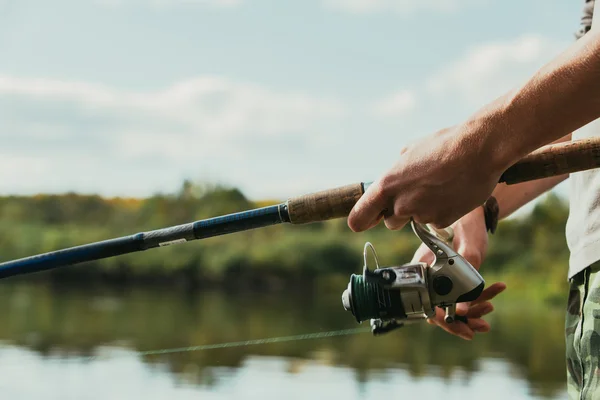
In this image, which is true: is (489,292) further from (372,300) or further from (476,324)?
(372,300)

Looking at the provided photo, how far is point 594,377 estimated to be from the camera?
4.29 ft

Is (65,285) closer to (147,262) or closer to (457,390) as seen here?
(147,262)

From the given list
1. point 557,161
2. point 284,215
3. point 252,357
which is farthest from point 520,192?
point 252,357

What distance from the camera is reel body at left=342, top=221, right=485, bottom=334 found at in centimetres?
142

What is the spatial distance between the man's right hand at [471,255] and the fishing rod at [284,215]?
34cm

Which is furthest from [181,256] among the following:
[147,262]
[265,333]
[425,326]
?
[265,333]

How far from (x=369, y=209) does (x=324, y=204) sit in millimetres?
201

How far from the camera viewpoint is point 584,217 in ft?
4.60

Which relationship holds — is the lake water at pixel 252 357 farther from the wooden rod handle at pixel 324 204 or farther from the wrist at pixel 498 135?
the wrist at pixel 498 135

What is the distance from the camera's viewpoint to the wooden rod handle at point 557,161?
131 centimetres

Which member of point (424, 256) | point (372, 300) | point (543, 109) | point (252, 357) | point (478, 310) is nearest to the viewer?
point (543, 109)

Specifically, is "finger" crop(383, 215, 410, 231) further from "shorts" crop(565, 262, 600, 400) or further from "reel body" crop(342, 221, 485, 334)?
"shorts" crop(565, 262, 600, 400)

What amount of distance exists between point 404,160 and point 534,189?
686mm

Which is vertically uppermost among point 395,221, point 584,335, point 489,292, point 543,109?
point 543,109
